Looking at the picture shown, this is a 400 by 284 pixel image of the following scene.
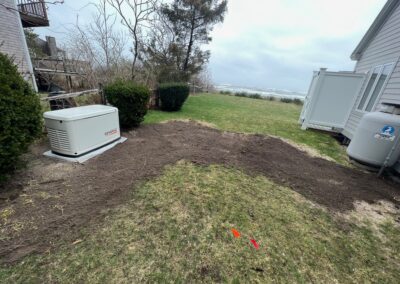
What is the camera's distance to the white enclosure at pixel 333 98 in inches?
228

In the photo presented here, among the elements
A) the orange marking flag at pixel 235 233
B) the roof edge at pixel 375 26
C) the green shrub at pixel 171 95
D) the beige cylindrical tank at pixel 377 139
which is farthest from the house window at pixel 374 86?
the green shrub at pixel 171 95

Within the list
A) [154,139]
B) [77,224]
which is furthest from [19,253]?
[154,139]

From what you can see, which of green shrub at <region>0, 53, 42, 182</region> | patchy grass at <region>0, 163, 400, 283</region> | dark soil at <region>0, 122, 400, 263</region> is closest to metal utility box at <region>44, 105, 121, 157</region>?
dark soil at <region>0, 122, 400, 263</region>

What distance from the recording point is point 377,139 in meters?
3.52

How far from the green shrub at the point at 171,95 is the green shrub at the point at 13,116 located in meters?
5.39

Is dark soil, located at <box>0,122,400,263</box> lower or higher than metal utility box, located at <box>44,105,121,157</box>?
lower

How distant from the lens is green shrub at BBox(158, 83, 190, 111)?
7617 millimetres

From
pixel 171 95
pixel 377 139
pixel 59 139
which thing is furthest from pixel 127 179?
pixel 171 95

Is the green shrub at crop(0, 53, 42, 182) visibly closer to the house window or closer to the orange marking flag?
the orange marking flag

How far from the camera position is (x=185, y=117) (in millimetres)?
7199

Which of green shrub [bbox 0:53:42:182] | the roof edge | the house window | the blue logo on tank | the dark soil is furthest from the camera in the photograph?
the roof edge

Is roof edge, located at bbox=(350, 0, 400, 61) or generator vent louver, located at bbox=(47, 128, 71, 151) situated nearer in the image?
generator vent louver, located at bbox=(47, 128, 71, 151)

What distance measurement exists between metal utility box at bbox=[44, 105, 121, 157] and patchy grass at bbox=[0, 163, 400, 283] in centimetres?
151

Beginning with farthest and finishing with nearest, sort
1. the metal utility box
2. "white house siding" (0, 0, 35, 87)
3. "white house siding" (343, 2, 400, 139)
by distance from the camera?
"white house siding" (0, 0, 35, 87), "white house siding" (343, 2, 400, 139), the metal utility box
